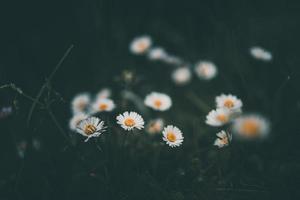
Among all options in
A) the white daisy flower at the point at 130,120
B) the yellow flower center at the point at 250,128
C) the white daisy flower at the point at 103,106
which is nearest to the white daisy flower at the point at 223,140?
the yellow flower center at the point at 250,128

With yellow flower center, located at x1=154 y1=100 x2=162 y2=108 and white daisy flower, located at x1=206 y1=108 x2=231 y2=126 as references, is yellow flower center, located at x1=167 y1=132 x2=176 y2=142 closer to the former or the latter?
white daisy flower, located at x1=206 y1=108 x2=231 y2=126

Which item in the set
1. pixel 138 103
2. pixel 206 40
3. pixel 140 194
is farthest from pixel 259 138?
pixel 206 40

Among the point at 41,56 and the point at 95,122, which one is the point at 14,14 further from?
the point at 95,122

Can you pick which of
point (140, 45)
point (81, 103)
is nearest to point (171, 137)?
point (81, 103)

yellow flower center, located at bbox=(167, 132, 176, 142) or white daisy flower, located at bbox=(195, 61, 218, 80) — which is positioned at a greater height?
white daisy flower, located at bbox=(195, 61, 218, 80)

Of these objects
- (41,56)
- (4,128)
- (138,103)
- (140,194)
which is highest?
(41,56)

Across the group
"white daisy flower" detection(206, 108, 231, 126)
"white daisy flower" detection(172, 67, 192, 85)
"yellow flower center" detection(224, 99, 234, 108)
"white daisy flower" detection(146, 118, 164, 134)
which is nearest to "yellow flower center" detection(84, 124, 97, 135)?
"white daisy flower" detection(146, 118, 164, 134)

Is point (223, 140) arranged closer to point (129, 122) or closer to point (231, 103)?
point (231, 103)
